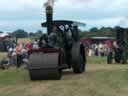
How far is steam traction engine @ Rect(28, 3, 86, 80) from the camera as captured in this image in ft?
64.7

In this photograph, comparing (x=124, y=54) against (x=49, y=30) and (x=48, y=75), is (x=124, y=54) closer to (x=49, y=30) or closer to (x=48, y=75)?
(x=49, y=30)

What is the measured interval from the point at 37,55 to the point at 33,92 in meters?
4.28

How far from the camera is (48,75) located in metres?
19.7

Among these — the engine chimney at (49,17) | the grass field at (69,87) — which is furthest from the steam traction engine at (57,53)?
the grass field at (69,87)

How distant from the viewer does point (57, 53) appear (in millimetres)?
20062

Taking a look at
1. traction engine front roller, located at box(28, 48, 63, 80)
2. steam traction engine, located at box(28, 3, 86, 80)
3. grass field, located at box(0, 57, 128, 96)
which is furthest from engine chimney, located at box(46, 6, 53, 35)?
grass field, located at box(0, 57, 128, 96)

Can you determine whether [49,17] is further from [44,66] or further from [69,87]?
[69,87]

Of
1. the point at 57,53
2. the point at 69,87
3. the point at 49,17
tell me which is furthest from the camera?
the point at 49,17

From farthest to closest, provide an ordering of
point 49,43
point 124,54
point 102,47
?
point 102,47 < point 124,54 < point 49,43

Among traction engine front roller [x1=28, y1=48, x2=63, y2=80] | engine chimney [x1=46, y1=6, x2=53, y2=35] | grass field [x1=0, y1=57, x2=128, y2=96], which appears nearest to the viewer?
grass field [x1=0, y1=57, x2=128, y2=96]

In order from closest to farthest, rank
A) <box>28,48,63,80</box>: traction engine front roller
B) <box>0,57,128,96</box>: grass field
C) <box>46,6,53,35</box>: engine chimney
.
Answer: <box>0,57,128,96</box>: grass field
<box>28,48,63,80</box>: traction engine front roller
<box>46,6,53,35</box>: engine chimney

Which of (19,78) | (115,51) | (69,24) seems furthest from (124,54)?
(19,78)

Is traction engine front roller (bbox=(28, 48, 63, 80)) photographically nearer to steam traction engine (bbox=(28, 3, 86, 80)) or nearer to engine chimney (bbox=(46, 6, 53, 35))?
steam traction engine (bbox=(28, 3, 86, 80))

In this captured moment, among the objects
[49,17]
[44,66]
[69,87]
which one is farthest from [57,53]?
[49,17]
